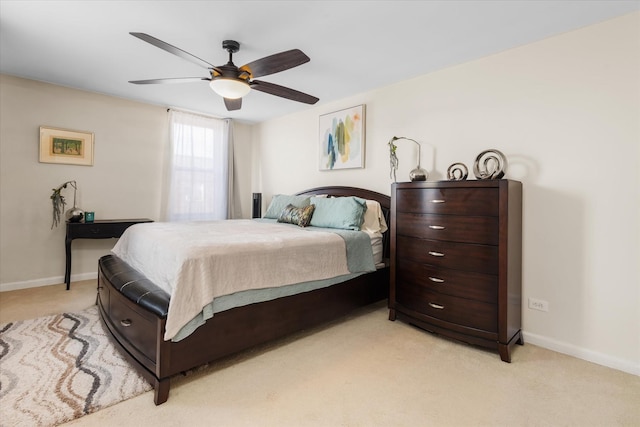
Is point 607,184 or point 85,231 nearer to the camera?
point 607,184

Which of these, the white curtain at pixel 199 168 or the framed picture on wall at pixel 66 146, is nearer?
the framed picture on wall at pixel 66 146

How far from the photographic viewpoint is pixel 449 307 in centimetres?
244

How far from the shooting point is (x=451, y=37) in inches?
97.5

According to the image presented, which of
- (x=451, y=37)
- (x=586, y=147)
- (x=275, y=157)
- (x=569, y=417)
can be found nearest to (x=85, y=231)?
(x=275, y=157)

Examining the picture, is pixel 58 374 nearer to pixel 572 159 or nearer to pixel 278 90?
pixel 278 90

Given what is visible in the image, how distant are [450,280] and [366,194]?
5.04 feet

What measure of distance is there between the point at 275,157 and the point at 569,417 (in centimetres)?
456

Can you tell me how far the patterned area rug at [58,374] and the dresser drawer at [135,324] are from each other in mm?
214

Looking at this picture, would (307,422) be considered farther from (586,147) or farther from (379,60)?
(379,60)

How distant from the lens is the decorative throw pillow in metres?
3.44

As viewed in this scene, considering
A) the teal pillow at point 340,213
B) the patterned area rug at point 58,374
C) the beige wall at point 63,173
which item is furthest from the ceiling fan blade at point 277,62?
the beige wall at point 63,173

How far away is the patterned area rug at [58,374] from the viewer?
5.23 feet

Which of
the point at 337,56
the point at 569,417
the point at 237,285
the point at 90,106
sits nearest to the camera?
the point at 569,417

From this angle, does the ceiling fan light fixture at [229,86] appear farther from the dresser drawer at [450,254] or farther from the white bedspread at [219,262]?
the dresser drawer at [450,254]
